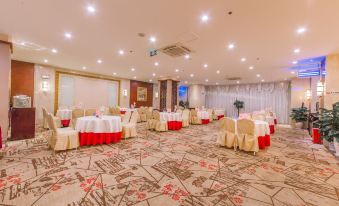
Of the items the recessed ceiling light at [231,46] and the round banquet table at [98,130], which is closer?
the round banquet table at [98,130]

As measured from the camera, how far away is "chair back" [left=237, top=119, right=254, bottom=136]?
14.5ft

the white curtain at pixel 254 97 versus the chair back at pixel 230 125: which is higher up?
the white curtain at pixel 254 97

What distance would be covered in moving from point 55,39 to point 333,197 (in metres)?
7.74

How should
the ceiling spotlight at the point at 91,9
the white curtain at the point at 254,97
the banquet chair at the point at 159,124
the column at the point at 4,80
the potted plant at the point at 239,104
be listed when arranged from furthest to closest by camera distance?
the potted plant at the point at 239,104, the white curtain at the point at 254,97, the banquet chair at the point at 159,124, the column at the point at 4,80, the ceiling spotlight at the point at 91,9

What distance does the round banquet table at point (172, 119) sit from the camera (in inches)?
305

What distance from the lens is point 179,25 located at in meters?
4.10

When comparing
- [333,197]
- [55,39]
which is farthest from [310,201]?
[55,39]

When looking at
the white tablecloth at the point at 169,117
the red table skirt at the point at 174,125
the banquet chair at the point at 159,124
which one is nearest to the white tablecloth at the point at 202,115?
the white tablecloth at the point at 169,117

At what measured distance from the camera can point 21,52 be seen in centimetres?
697

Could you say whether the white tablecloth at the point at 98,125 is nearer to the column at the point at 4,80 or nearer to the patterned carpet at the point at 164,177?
the patterned carpet at the point at 164,177

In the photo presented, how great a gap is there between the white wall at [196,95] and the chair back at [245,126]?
11.9m

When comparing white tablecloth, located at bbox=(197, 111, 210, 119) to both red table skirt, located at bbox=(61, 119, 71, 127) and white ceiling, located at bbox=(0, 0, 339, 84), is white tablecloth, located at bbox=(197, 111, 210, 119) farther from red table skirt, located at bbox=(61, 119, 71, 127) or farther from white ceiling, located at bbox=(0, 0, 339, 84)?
red table skirt, located at bbox=(61, 119, 71, 127)

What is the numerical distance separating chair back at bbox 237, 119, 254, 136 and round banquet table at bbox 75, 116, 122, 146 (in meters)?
3.78

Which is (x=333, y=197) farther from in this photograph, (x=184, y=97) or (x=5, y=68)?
(x=184, y=97)
